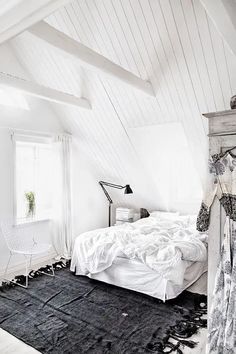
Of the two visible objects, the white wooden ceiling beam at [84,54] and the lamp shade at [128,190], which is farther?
the lamp shade at [128,190]

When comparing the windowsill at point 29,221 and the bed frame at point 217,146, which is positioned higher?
the bed frame at point 217,146

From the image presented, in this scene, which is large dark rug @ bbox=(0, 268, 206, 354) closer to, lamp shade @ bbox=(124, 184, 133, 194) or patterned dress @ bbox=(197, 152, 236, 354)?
patterned dress @ bbox=(197, 152, 236, 354)

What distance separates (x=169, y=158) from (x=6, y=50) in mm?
2721

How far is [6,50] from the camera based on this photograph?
3.78 m

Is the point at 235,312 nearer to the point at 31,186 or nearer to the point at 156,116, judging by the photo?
the point at 156,116

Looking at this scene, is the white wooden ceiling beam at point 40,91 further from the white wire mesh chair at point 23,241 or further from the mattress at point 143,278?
the mattress at point 143,278

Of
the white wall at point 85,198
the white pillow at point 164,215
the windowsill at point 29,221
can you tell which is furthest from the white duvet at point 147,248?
the white wall at point 85,198

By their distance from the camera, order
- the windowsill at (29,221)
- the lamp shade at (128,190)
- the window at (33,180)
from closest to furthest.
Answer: the windowsill at (29,221) → the window at (33,180) → the lamp shade at (128,190)

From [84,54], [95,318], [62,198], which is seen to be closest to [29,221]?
[62,198]

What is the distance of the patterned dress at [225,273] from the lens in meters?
1.75

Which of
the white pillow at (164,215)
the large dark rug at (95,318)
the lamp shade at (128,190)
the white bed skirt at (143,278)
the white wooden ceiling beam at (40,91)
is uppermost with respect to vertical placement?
the white wooden ceiling beam at (40,91)

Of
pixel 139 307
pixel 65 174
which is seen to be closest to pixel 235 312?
pixel 139 307

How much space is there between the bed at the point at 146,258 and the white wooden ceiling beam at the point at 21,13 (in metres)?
2.55

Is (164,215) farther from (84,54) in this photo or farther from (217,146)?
(84,54)
